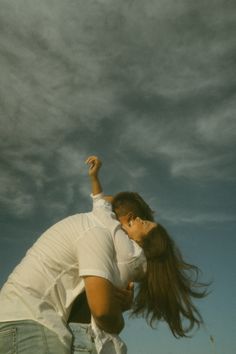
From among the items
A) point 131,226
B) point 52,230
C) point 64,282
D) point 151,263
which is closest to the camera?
point 64,282

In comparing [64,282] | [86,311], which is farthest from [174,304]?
[64,282]

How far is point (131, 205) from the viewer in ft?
14.6

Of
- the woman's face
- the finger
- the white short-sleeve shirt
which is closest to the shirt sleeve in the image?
the white short-sleeve shirt

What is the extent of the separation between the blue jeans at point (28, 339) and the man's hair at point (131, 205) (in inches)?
74.1

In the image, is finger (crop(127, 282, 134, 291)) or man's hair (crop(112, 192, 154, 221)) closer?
finger (crop(127, 282, 134, 291))

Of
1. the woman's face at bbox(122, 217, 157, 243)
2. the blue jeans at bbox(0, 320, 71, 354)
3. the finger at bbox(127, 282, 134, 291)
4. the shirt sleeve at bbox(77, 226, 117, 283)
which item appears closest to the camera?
Answer: the blue jeans at bbox(0, 320, 71, 354)

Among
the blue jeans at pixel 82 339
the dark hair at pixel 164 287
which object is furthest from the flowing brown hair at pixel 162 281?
the blue jeans at pixel 82 339

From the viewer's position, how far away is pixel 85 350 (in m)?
2.68

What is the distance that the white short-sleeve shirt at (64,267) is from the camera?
104 inches

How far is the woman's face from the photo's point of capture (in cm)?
391

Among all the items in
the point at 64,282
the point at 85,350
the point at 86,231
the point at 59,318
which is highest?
the point at 86,231

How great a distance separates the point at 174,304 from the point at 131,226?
3.21ft

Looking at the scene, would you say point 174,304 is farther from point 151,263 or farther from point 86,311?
point 86,311

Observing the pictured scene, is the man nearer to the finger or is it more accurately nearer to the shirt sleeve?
the shirt sleeve
